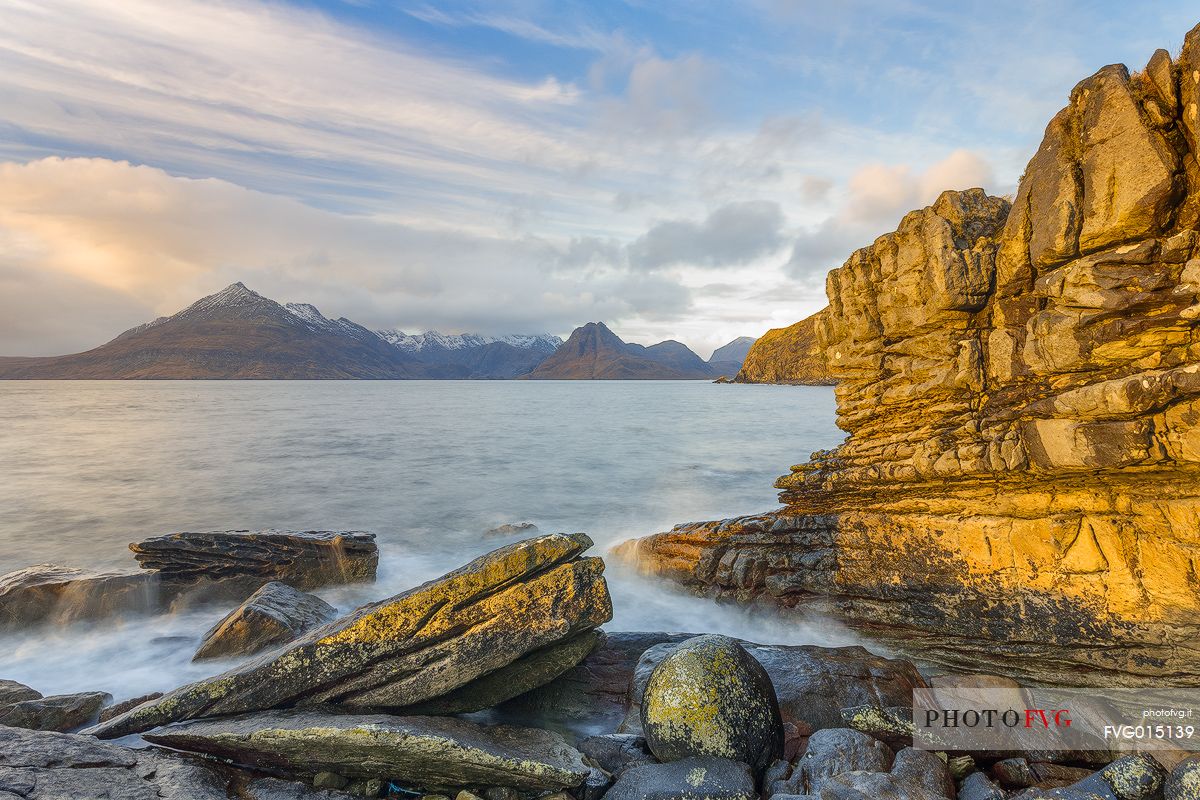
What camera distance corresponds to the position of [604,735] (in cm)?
818

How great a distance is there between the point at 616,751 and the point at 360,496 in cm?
2436

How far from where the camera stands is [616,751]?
764 centimetres

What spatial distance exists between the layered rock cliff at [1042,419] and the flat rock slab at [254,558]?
11.3m

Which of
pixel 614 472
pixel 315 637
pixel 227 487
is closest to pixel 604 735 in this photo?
pixel 315 637

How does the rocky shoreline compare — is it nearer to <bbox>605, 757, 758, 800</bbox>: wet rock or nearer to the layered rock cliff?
<bbox>605, 757, 758, 800</bbox>: wet rock

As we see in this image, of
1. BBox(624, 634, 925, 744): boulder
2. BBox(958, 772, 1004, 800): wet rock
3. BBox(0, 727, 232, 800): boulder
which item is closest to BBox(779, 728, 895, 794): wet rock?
BBox(958, 772, 1004, 800): wet rock

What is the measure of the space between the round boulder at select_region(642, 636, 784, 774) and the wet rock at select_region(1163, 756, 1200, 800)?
3.76m

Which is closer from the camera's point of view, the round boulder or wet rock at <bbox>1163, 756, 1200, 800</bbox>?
wet rock at <bbox>1163, 756, 1200, 800</bbox>

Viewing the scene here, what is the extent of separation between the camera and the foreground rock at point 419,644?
24.3 ft

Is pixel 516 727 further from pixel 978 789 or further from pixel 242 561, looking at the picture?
pixel 242 561

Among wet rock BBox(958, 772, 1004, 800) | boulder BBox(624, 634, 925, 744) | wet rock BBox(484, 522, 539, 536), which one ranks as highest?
wet rock BBox(958, 772, 1004, 800)

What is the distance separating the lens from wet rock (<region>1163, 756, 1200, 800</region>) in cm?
539

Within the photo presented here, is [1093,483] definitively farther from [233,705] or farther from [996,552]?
[233,705]

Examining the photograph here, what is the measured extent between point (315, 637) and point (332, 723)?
1442 millimetres
